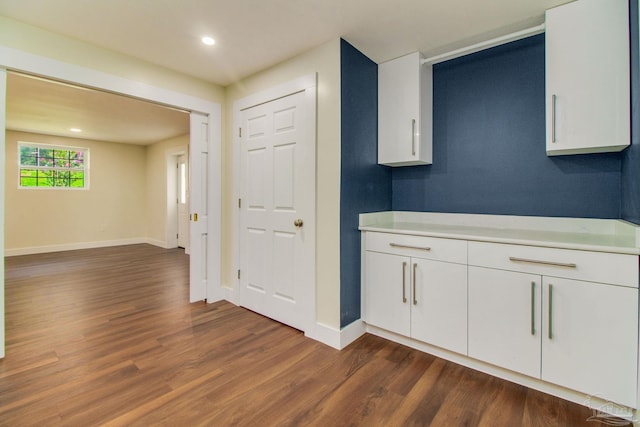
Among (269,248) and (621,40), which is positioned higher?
(621,40)

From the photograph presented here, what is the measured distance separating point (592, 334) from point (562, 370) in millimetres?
269

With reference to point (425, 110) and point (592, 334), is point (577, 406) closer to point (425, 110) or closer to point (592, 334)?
point (592, 334)

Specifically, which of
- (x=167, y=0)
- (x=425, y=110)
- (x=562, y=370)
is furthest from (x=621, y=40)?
(x=167, y=0)

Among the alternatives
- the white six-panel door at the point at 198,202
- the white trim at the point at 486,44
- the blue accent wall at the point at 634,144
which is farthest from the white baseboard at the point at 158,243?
the blue accent wall at the point at 634,144

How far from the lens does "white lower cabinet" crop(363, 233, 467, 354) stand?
2027 mm

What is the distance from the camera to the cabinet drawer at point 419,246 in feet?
6.64

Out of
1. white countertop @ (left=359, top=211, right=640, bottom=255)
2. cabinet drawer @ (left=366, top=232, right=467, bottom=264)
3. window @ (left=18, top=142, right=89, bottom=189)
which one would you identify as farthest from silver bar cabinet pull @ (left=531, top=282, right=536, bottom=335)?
window @ (left=18, top=142, right=89, bottom=189)

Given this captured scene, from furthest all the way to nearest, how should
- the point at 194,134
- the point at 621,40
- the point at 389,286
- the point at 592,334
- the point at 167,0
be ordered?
the point at 194,134
the point at 389,286
the point at 167,0
the point at 621,40
the point at 592,334

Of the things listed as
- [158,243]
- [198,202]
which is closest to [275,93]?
[198,202]

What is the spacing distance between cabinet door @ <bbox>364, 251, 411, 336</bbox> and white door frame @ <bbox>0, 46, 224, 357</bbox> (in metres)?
1.79

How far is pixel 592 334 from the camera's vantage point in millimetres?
1580

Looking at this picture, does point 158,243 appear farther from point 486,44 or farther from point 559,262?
point 559,262

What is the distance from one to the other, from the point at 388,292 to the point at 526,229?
1.17 meters

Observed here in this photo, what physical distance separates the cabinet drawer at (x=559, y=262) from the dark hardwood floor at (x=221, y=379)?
0.75 metres
